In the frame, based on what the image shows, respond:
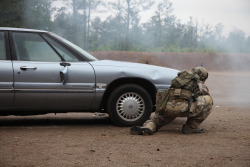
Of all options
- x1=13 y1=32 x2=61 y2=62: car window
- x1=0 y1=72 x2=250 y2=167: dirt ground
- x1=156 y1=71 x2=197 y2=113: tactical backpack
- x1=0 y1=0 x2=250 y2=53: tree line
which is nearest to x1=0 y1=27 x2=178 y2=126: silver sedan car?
x1=13 y1=32 x2=61 y2=62: car window

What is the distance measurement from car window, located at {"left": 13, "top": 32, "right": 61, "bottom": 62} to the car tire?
109cm

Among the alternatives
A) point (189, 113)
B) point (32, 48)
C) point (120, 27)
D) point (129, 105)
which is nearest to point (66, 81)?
point (32, 48)

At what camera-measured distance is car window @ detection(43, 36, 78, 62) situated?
263 inches

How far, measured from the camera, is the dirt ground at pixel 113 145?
4.41 meters

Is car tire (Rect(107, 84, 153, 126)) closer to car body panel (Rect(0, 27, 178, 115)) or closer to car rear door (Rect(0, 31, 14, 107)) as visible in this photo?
car body panel (Rect(0, 27, 178, 115))

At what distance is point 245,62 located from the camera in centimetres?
3881

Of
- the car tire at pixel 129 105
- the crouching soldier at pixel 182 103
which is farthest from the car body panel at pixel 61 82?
the crouching soldier at pixel 182 103

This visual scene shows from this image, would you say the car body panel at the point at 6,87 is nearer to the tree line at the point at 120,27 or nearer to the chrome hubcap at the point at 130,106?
the chrome hubcap at the point at 130,106

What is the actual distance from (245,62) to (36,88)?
34807 mm

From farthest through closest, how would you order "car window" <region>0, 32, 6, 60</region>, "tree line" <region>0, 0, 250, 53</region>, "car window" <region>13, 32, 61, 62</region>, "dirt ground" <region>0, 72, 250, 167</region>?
"tree line" <region>0, 0, 250, 53</region>, "car window" <region>13, 32, 61, 62</region>, "car window" <region>0, 32, 6, 60</region>, "dirt ground" <region>0, 72, 250, 167</region>

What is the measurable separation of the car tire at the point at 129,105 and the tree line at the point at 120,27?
2265 centimetres

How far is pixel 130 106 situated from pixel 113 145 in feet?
4.79

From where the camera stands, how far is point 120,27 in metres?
42.8

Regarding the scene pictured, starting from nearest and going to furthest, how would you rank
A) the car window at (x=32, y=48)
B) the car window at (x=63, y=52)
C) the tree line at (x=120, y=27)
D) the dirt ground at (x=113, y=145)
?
the dirt ground at (x=113, y=145)
the car window at (x=32, y=48)
the car window at (x=63, y=52)
the tree line at (x=120, y=27)
